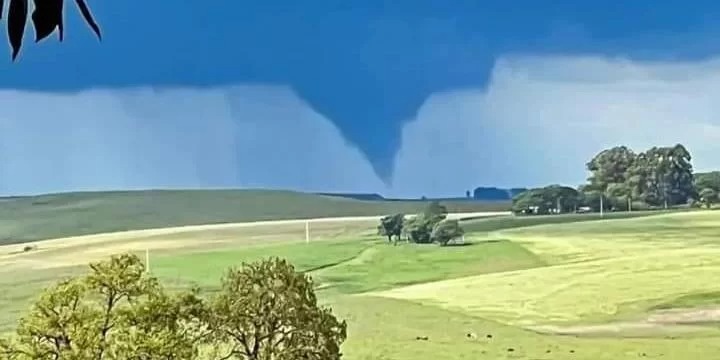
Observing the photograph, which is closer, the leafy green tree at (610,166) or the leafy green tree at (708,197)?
the leafy green tree at (708,197)

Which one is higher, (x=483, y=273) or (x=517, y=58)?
(x=517, y=58)

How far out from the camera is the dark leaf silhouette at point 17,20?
474mm

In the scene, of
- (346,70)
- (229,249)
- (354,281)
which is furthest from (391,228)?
(346,70)

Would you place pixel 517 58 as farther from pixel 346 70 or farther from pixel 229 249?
pixel 229 249

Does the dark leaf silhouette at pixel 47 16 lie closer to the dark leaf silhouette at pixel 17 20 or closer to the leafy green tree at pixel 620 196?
Answer: the dark leaf silhouette at pixel 17 20

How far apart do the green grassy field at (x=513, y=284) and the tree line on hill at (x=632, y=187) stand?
0.42 feet

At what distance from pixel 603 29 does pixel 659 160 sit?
4.98ft

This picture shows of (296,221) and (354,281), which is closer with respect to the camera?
(354,281)

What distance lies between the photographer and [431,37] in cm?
754

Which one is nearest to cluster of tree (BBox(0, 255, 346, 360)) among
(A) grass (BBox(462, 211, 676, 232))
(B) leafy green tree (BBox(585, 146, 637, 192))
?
(A) grass (BBox(462, 211, 676, 232))

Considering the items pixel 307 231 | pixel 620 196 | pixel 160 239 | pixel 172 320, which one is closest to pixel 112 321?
pixel 172 320

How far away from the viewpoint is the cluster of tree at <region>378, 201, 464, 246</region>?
5898 mm

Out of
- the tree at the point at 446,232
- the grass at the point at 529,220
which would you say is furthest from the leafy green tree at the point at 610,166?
the tree at the point at 446,232

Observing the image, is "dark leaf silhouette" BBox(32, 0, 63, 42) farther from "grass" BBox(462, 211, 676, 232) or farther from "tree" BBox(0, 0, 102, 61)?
"grass" BBox(462, 211, 676, 232)
